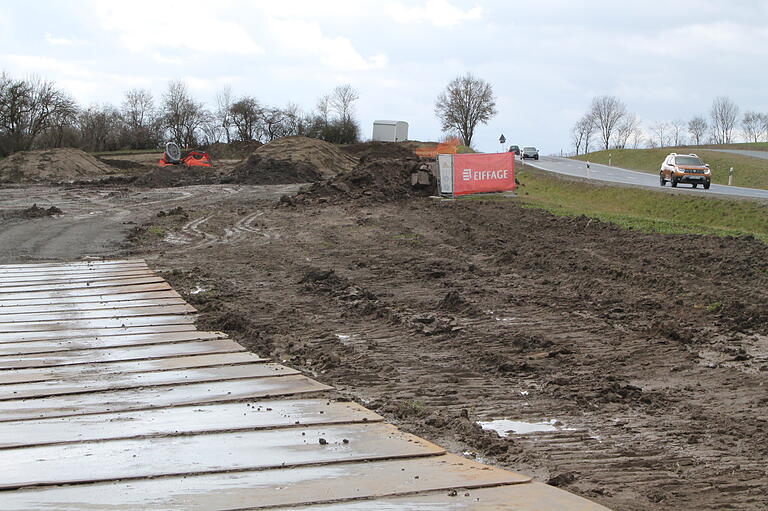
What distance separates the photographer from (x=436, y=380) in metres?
7.22

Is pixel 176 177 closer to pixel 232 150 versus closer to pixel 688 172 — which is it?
pixel 688 172

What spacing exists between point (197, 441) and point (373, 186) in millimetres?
24741

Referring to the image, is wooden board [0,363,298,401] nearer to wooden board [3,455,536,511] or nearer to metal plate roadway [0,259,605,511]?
metal plate roadway [0,259,605,511]

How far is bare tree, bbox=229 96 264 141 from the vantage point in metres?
84.1

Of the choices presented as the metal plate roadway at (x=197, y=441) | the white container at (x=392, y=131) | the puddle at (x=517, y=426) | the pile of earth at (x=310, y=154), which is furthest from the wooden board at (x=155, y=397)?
the white container at (x=392, y=131)

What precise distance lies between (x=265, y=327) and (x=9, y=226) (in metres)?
15.9

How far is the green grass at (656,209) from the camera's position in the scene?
20484 millimetres

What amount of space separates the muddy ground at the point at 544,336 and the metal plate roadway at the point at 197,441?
61cm

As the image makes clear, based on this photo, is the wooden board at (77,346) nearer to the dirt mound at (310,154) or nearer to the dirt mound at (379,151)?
the dirt mound at (310,154)

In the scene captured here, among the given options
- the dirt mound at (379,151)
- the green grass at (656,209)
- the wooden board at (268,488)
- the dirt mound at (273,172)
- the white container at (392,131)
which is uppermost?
the white container at (392,131)

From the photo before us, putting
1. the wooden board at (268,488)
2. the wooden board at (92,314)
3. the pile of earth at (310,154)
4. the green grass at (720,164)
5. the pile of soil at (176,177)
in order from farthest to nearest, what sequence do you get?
the green grass at (720,164) < the pile of earth at (310,154) < the pile of soil at (176,177) < the wooden board at (92,314) < the wooden board at (268,488)

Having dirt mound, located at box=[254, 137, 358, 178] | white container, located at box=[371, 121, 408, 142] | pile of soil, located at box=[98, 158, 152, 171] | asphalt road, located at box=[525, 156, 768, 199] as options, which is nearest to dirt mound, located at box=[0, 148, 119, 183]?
pile of soil, located at box=[98, 158, 152, 171]

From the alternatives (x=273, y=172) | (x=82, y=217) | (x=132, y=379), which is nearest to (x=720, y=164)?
(x=273, y=172)

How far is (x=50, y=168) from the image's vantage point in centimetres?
5038
